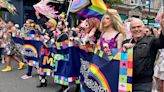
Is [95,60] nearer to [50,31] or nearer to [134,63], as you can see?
[134,63]

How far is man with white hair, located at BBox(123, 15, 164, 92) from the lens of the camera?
3822mm

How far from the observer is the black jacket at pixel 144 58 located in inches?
150

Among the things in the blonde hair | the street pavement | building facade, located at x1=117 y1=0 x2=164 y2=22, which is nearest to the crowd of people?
the blonde hair

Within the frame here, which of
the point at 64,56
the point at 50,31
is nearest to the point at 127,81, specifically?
the point at 64,56

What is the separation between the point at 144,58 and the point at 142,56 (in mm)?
34

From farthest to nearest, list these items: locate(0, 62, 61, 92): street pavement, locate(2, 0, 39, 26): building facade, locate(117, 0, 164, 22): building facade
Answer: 1. locate(117, 0, 164, 22): building facade
2. locate(2, 0, 39, 26): building facade
3. locate(0, 62, 61, 92): street pavement

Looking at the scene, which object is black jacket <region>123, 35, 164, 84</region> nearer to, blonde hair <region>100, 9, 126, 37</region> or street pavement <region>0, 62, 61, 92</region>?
blonde hair <region>100, 9, 126, 37</region>

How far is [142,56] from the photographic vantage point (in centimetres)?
386

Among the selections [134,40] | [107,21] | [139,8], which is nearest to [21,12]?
[139,8]

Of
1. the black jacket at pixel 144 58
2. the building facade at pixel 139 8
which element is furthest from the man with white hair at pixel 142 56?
the building facade at pixel 139 8

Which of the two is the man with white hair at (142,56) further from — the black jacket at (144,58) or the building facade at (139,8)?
the building facade at (139,8)

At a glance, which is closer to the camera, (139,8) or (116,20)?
(116,20)

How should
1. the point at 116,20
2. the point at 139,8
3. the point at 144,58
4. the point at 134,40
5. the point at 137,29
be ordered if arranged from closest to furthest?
the point at 144,58 < the point at 137,29 < the point at 134,40 < the point at 116,20 < the point at 139,8

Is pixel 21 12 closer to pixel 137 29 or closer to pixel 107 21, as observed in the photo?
pixel 107 21
